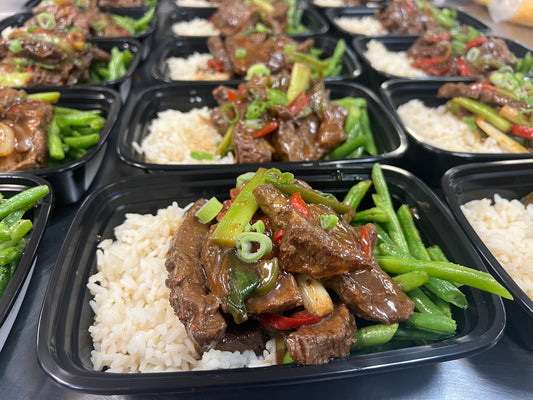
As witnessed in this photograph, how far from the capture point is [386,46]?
4.71m

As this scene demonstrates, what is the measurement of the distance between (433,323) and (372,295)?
0.29 meters

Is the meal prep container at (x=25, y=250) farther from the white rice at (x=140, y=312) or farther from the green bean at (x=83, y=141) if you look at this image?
the green bean at (x=83, y=141)

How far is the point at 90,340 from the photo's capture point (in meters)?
1.70

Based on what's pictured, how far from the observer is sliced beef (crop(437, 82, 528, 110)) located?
3.20 metres

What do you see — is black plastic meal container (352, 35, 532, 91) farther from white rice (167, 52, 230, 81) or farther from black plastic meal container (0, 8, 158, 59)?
black plastic meal container (0, 8, 158, 59)

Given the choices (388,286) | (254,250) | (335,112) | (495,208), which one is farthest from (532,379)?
(335,112)

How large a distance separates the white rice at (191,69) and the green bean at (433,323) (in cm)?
299

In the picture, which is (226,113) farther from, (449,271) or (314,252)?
(449,271)

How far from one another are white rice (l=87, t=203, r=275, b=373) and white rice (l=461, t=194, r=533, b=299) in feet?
4.86

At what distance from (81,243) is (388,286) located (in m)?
1.53

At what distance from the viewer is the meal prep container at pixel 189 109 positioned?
2453 millimetres

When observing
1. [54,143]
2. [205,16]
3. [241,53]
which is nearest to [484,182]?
[241,53]

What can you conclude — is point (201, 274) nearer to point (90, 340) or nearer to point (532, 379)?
point (90, 340)

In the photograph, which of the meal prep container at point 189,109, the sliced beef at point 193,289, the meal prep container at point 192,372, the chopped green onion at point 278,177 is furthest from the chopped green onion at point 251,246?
the meal prep container at point 189,109
